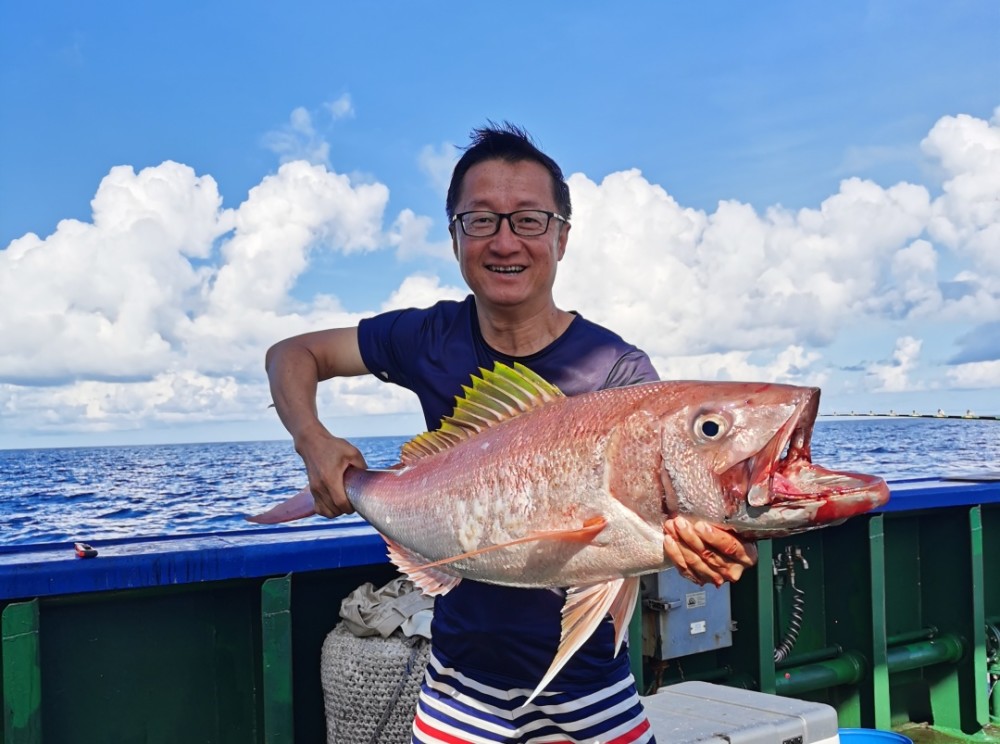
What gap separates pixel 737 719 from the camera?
3.08 meters

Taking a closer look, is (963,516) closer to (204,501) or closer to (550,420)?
(550,420)

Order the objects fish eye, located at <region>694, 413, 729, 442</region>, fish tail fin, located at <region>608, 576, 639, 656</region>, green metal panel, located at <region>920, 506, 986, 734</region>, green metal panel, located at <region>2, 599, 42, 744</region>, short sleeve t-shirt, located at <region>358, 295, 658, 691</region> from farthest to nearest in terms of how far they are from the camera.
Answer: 1. green metal panel, located at <region>920, 506, 986, 734</region>
2. green metal panel, located at <region>2, 599, 42, 744</region>
3. short sleeve t-shirt, located at <region>358, 295, 658, 691</region>
4. fish tail fin, located at <region>608, 576, 639, 656</region>
5. fish eye, located at <region>694, 413, 729, 442</region>

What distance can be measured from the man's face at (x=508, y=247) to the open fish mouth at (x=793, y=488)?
731mm

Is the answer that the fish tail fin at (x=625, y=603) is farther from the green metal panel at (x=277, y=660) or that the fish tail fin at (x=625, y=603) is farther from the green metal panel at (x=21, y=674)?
the green metal panel at (x=21, y=674)

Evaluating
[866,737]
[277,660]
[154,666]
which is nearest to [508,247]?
[277,660]

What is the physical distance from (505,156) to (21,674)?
221 centimetres

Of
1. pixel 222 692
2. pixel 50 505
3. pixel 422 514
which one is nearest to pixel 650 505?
pixel 422 514

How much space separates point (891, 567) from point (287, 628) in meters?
3.75

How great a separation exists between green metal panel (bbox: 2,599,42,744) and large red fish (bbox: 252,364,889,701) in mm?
1517

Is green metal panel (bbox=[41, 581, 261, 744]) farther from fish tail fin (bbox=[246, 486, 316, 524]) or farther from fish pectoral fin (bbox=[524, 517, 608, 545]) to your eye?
fish pectoral fin (bbox=[524, 517, 608, 545])

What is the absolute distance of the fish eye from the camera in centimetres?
159

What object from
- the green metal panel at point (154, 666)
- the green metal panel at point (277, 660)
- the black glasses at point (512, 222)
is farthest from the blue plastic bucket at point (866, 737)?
the black glasses at point (512, 222)

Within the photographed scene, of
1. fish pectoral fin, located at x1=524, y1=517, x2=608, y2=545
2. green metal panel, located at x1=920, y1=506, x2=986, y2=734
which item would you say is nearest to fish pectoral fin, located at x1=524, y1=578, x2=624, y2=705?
fish pectoral fin, located at x1=524, y1=517, x2=608, y2=545

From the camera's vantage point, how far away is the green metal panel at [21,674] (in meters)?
2.67
